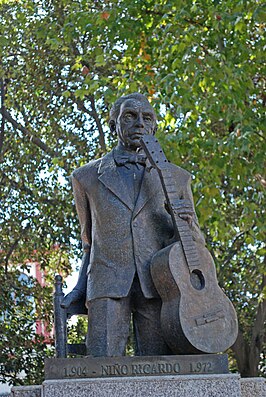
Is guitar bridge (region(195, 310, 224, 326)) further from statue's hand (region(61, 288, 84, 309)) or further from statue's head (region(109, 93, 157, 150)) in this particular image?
statue's head (region(109, 93, 157, 150))

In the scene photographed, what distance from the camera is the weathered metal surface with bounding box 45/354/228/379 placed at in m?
5.76

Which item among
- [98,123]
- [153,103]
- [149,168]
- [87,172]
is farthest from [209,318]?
[98,123]

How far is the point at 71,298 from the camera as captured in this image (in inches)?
248

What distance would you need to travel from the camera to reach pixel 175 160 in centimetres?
1229

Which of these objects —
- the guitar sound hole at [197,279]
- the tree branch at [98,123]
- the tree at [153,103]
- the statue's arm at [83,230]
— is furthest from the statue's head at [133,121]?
the tree branch at [98,123]

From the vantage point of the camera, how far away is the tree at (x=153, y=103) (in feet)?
40.8

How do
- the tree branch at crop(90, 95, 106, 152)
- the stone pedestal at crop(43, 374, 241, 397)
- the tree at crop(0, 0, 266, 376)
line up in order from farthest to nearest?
the tree branch at crop(90, 95, 106, 152) < the tree at crop(0, 0, 266, 376) < the stone pedestal at crop(43, 374, 241, 397)

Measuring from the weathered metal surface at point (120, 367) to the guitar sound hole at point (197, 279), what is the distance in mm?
465

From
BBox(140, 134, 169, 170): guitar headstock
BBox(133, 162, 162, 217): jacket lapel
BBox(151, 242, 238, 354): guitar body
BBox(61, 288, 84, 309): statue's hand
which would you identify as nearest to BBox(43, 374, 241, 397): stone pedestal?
BBox(151, 242, 238, 354): guitar body

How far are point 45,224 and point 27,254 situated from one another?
29.9 inches

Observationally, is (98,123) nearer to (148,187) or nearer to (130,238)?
(148,187)

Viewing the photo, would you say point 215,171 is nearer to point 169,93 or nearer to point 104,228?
point 169,93

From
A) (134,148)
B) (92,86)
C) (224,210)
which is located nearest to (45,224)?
(224,210)

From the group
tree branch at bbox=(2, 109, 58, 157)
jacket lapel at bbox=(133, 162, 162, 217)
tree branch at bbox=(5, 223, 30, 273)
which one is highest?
tree branch at bbox=(2, 109, 58, 157)
